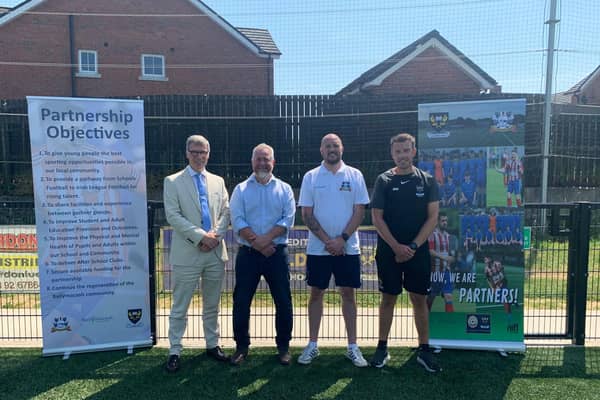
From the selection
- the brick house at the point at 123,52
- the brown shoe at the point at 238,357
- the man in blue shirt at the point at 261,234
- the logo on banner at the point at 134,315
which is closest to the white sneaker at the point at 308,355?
the man in blue shirt at the point at 261,234

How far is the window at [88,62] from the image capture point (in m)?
20.0

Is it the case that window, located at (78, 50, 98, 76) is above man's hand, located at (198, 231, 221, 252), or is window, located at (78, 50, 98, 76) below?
above

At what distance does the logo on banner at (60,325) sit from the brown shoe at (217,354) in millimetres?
1352

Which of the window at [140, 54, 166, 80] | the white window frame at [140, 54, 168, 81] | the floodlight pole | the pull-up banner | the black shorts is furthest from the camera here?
the window at [140, 54, 166, 80]

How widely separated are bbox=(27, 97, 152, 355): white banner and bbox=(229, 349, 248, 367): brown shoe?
3.23 ft

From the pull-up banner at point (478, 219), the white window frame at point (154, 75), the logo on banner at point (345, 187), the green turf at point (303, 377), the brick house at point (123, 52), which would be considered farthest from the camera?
the white window frame at point (154, 75)

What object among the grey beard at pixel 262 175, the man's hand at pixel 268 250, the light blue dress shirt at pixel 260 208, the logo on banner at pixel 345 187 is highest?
the grey beard at pixel 262 175

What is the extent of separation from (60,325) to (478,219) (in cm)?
403

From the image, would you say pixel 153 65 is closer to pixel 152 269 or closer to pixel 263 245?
pixel 152 269

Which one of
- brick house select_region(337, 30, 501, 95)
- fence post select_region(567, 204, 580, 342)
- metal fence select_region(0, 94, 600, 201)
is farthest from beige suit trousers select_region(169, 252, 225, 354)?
brick house select_region(337, 30, 501, 95)

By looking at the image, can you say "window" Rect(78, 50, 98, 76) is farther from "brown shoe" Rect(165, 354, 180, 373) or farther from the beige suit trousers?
"brown shoe" Rect(165, 354, 180, 373)

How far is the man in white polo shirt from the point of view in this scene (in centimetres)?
386

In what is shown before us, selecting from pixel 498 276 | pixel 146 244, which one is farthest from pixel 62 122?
pixel 498 276

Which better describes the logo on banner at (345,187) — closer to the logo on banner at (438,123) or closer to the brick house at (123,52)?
the logo on banner at (438,123)
